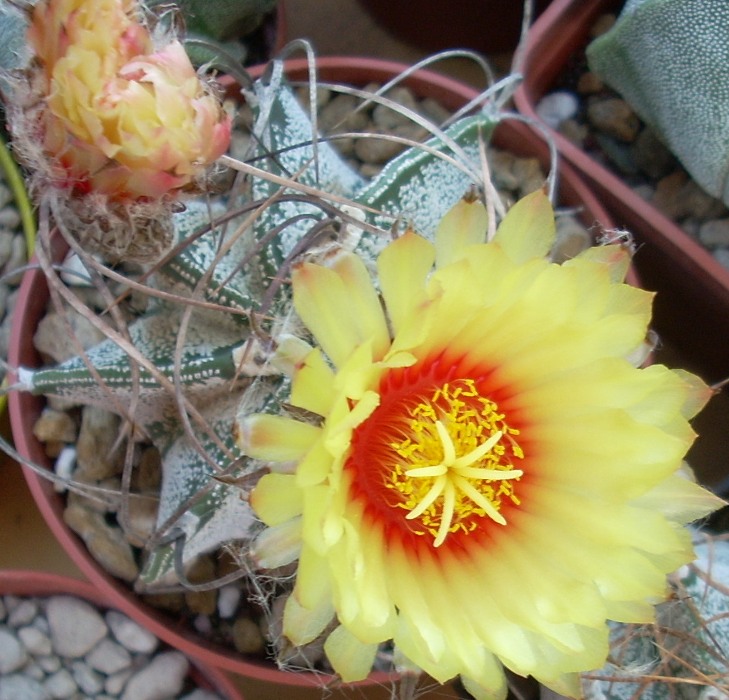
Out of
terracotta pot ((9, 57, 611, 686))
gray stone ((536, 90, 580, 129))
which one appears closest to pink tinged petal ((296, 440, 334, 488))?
terracotta pot ((9, 57, 611, 686))

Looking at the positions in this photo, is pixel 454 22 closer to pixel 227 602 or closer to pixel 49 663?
pixel 227 602

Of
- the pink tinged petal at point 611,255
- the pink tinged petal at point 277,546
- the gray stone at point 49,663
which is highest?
the pink tinged petal at point 611,255

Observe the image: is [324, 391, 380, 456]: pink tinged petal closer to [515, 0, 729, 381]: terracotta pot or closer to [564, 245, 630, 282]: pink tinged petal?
[564, 245, 630, 282]: pink tinged petal

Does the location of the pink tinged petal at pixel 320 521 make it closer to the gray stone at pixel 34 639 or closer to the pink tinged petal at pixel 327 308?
the pink tinged petal at pixel 327 308

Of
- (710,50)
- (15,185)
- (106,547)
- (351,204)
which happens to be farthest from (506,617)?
(15,185)

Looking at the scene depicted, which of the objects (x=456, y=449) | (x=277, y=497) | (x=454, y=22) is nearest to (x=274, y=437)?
(x=277, y=497)

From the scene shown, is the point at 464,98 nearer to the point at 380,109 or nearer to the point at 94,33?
the point at 380,109

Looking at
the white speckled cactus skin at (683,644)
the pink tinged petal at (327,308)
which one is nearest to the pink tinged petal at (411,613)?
the pink tinged petal at (327,308)
